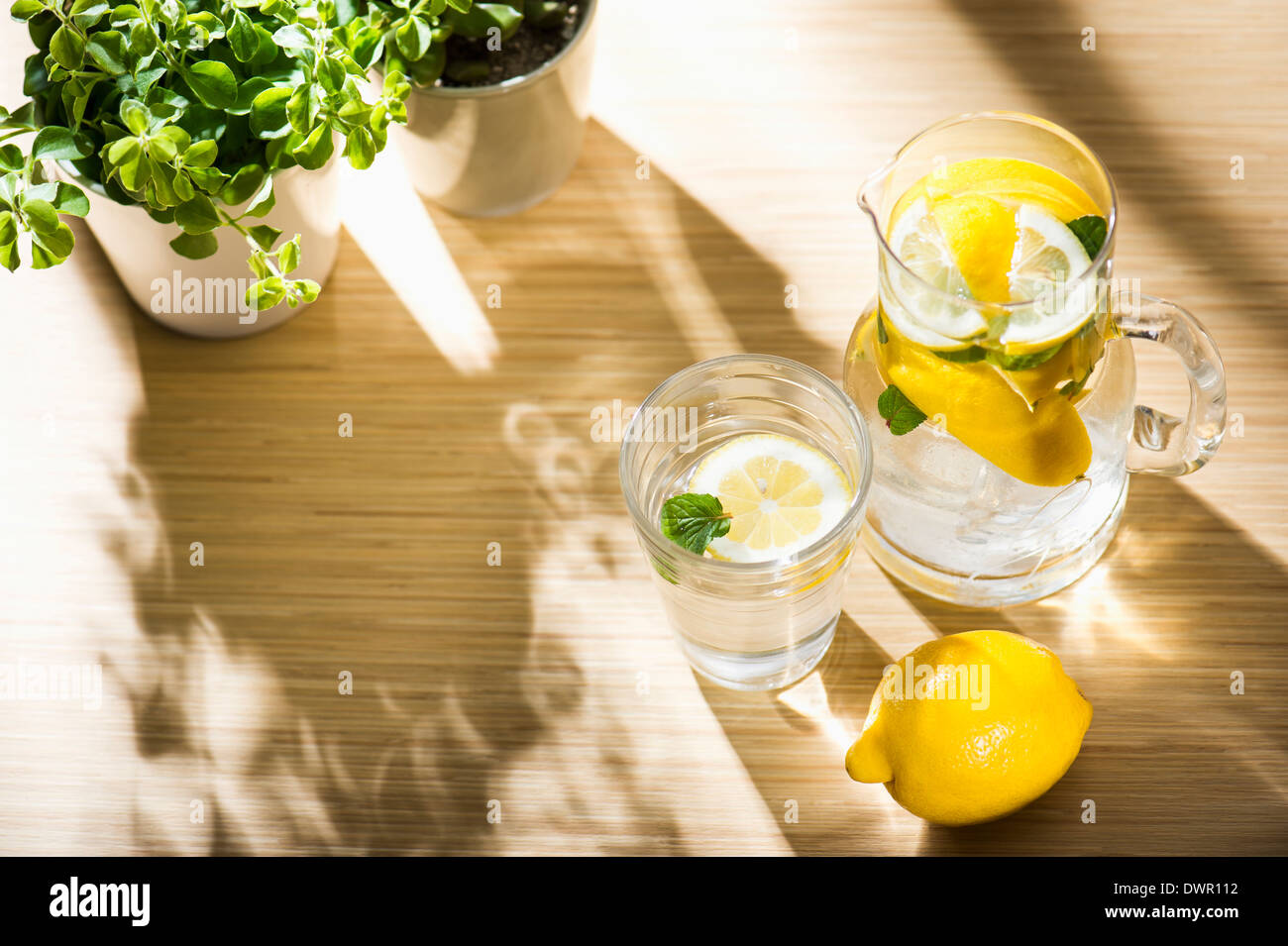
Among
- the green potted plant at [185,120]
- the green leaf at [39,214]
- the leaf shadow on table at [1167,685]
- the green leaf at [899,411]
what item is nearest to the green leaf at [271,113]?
the green potted plant at [185,120]

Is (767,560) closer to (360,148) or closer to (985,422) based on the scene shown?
(985,422)

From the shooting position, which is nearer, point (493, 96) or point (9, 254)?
point (9, 254)

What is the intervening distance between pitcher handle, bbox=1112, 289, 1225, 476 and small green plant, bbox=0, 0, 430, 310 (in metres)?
0.41

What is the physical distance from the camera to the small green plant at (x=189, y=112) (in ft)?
2.04

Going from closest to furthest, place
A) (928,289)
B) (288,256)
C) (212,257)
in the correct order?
(928,289), (288,256), (212,257)

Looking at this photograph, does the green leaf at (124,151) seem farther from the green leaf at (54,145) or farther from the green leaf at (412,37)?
the green leaf at (412,37)

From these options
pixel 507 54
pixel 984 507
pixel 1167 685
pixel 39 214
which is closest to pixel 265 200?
pixel 39 214

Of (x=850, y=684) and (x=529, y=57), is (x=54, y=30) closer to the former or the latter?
(x=529, y=57)

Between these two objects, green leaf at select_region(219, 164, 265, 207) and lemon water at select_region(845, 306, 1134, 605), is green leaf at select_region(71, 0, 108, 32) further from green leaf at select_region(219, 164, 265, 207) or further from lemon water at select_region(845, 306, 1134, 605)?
lemon water at select_region(845, 306, 1134, 605)

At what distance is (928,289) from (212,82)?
1.31 feet

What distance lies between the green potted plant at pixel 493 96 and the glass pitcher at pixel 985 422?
0.87 feet

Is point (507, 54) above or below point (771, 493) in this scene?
above

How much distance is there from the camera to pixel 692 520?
642 mm

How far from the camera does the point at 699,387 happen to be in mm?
691
